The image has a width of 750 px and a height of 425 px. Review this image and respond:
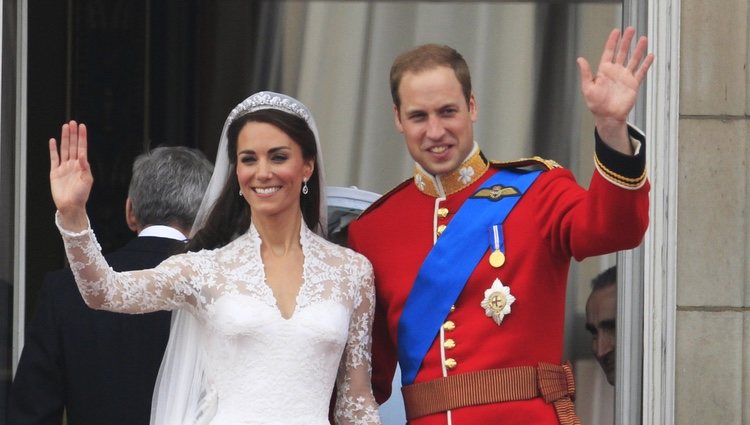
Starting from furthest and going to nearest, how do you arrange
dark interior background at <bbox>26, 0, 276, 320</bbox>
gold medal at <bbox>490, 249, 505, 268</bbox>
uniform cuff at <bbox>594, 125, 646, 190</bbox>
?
dark interior background at <bbox>26, 0, 276, 320</bbox>
gold medal at <bbox>490, 249, 505, 268</bbox>
uniform cuff at <bbox>594, 125, 646, 190</bbox>

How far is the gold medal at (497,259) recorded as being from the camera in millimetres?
4016

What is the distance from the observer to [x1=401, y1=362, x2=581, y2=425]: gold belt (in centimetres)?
397

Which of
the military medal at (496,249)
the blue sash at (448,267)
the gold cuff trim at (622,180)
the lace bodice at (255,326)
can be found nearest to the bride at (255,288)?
the lace bodice at (255,326)

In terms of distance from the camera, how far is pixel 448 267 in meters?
4.08

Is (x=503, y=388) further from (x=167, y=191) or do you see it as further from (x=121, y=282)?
(x=167, y=191)

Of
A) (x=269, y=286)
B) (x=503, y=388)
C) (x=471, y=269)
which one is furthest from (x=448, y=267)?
(x=269, y=286)

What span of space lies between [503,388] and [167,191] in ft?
4.43

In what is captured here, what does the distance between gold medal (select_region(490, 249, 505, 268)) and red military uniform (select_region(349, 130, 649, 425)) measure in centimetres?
1

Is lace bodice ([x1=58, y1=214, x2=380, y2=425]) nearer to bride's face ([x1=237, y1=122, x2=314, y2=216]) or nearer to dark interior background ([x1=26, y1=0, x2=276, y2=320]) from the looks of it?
bride's face ([x1=237, y1=122, x2=314, y2=216])

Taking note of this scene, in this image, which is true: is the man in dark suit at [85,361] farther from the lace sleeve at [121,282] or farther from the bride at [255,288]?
the lace sleeve at [121,282]

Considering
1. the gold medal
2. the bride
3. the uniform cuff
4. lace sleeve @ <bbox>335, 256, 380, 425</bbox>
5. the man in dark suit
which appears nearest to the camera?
the uniform cuff

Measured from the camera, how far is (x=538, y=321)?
4012 millimetres

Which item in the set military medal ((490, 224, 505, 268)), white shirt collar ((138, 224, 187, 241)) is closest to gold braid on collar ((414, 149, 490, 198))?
military medal ((490, 224, 505, 268))

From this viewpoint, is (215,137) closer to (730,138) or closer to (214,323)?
(730,138)
